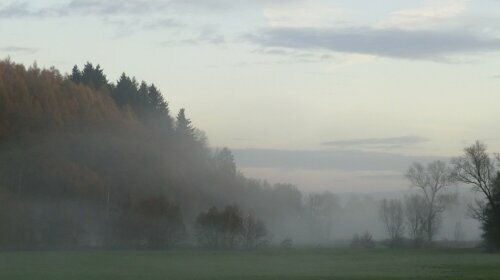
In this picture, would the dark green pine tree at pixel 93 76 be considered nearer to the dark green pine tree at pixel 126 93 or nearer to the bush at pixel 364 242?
the dark green pine tree at pixel 126 93

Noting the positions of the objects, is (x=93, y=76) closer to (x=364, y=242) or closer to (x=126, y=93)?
(x=126, y=93)

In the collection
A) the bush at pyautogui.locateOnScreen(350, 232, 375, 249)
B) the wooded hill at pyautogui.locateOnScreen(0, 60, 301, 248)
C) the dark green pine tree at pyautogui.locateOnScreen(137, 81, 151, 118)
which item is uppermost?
the dark green pine tree at pyautogui.locateOnScreen(137, 81, 151, 118)

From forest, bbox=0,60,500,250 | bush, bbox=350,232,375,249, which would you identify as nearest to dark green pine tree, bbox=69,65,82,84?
forest, bbox=0,60,500,250

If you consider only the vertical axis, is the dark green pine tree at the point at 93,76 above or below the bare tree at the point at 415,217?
above

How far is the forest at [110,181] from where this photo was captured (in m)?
94.8

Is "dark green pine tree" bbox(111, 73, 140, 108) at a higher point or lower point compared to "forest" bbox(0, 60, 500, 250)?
higher

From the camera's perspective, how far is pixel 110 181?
10762 cm

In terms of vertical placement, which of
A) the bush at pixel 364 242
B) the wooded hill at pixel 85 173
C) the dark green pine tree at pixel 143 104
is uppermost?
the dark green pine tree at pixel 143 104

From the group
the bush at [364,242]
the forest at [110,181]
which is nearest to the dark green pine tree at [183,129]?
the forest at [110,181]

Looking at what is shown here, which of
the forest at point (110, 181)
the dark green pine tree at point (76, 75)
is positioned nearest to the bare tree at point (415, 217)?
the forest at point (110, 181)

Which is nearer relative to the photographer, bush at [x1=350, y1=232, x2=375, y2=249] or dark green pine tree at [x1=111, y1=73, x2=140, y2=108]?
bush at [x1=350, y1=232, x2=375, y2=249]

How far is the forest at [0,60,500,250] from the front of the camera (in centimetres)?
9475

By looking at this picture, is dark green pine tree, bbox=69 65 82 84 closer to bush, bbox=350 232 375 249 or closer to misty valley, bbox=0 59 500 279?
misty valley, bbox=0 59 500 279

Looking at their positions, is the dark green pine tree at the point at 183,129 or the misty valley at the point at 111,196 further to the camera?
the dark green pine tree at the point at 183,129
